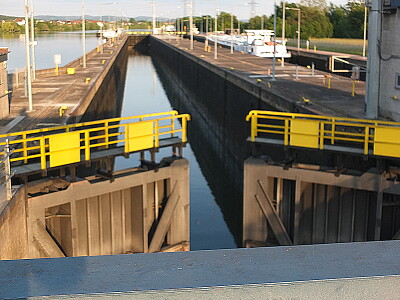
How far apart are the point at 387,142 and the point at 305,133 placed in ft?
Result: 7.31

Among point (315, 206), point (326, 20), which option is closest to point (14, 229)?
point (315, 206)

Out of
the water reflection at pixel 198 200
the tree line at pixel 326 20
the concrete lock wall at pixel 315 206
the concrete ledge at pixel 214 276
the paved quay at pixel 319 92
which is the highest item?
the tree line at pixel 326 20

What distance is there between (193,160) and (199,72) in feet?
58.7

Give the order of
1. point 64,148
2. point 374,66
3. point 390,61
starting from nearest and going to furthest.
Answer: point 64,148, point 390,61, point 374,66

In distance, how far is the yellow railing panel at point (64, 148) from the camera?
13.5 metres

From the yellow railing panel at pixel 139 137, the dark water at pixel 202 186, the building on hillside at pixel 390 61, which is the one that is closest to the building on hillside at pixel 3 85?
the yellow railing panel at pixel 139 137

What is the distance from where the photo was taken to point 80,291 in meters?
2.14

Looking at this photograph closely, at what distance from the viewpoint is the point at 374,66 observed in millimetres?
19219

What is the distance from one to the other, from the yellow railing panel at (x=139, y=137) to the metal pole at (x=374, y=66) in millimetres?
7569

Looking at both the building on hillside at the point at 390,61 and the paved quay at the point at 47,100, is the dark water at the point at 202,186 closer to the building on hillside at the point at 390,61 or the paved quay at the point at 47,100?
the paved quay at the point at 47,100

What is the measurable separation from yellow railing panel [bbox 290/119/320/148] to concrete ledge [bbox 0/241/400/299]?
13213mm

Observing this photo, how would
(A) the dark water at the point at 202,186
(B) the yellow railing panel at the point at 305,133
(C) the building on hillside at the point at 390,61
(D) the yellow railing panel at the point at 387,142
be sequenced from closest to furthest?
1. (D) the yellow railing panel at the point at 387,142
2. (B) the yellow railing panel at the point at 305,133
3. (C) the building on hillside at the point at 390,61
4. (A) the dark water at the point at 202,186

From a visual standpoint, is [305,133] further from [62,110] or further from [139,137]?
[62,110]

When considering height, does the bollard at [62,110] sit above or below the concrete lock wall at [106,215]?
above
